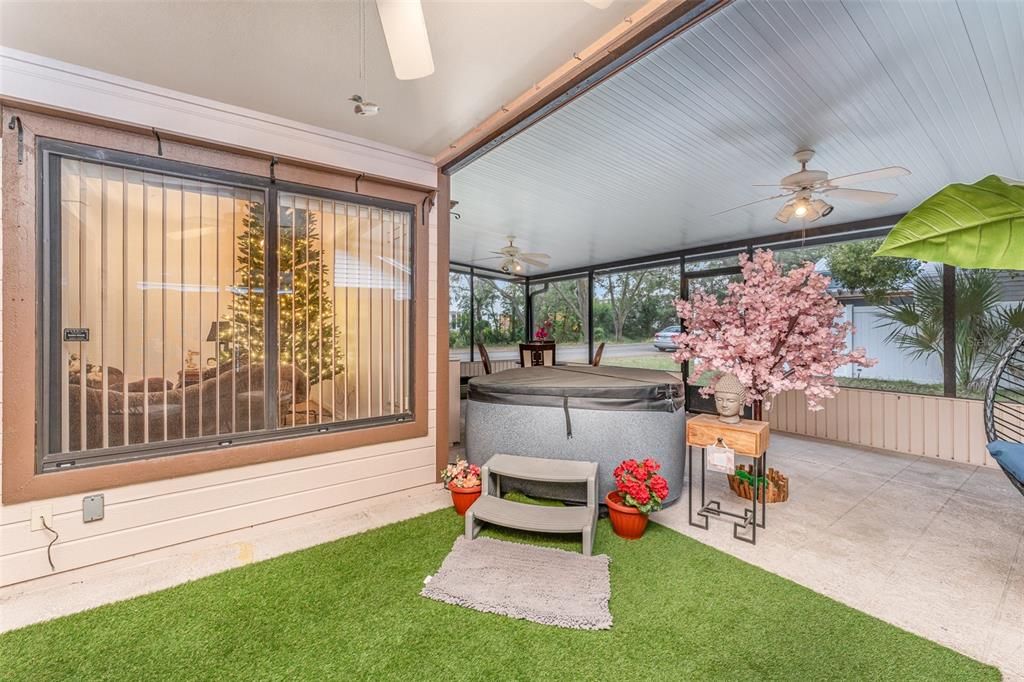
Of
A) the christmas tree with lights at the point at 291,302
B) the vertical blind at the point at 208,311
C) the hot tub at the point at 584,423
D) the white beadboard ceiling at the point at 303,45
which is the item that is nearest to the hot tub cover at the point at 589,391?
the hot tub at the point at 584,423

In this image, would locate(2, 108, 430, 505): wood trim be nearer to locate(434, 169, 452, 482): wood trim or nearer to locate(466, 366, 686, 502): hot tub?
locate(434, 169, 452, 482): wood trim

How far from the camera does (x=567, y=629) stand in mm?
1676

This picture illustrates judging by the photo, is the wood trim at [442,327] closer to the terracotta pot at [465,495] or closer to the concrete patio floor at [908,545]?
the terracotta pot at [465,495]

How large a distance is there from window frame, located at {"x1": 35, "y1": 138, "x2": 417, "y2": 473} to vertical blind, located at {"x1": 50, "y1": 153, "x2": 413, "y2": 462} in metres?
0.01

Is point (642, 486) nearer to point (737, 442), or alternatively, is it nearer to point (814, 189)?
point (737, 442)

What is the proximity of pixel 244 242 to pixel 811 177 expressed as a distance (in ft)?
12.2

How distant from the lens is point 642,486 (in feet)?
7.85

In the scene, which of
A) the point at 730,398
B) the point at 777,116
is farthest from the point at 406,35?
the point at 730,398

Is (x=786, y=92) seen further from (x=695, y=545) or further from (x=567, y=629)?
(x=567, y=629)

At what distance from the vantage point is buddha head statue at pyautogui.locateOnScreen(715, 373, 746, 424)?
2561mm

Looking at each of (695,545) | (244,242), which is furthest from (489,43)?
(695,545)

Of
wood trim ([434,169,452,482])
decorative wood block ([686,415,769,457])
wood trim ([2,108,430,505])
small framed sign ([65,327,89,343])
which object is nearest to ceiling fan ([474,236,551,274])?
wood trim ([434,169,452,482])

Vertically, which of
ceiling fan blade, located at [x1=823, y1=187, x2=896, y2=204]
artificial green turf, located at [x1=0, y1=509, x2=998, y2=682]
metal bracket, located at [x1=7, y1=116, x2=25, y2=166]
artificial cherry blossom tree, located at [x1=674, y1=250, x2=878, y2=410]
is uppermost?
ceiling fan blade, located at [x1=823, y1=187, x2=896, y2=204]

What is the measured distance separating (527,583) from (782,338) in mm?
1987
